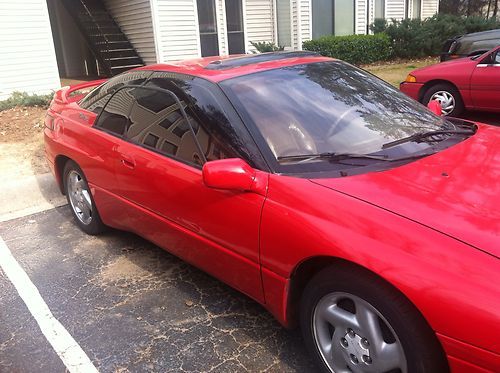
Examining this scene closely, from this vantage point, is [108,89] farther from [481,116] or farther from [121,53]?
[121,53]

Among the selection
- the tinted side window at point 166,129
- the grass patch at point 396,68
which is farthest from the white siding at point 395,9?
the tinted side window at point 166,129

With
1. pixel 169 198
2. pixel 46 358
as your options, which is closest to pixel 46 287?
pixel 46 358

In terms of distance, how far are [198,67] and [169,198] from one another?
0.94 m

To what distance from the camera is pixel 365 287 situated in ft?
6.61

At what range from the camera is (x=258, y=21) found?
14938 millimetres

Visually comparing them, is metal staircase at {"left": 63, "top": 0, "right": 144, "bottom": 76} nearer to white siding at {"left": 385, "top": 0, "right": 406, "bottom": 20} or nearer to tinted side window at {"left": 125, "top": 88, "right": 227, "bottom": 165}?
white siding at {"left": 385, "top": 0, "right": 406, "bottom": 20}

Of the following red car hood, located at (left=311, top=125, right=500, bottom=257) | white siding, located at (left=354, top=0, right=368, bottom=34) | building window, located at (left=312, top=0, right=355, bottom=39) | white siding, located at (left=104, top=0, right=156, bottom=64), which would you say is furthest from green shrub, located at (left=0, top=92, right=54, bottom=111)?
white siding, located at (left=354, top=0, right=368, bottom=34)

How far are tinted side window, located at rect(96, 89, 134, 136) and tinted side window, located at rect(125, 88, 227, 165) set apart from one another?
0.22 ft

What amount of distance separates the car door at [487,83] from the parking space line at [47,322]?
6.60m

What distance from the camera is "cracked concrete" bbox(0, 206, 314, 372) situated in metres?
2.64

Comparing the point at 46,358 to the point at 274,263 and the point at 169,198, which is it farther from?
the point at 274,263

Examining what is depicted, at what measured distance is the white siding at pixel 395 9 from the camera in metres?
18.6

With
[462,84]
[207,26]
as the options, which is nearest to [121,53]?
[207,26]

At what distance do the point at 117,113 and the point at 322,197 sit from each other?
6.75 feet
